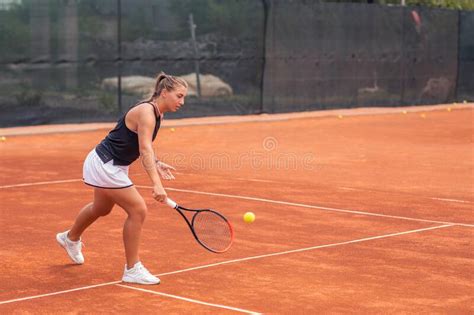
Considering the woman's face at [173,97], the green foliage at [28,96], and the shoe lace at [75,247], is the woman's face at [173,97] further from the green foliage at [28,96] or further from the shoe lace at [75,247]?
the green foliage at [28,96]

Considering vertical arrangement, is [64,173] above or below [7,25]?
below

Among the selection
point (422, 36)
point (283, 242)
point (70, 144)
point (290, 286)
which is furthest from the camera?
point (422, 36)

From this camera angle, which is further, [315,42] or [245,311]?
[315,42]

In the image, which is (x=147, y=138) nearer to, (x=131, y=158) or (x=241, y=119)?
(x=131, y=158)

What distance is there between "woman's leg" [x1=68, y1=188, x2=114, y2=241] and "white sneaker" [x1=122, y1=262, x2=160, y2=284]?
0.54 metres

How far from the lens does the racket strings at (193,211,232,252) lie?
282 inches

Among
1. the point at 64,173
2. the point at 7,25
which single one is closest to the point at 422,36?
the point at 7,25

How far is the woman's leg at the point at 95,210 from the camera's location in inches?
284

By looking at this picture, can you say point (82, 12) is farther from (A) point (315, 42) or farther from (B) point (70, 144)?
(A) point (315, 42)

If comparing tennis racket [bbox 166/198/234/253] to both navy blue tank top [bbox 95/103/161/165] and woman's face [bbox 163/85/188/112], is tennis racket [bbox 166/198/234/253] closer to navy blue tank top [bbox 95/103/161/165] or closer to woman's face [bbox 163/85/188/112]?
navy blue tank top [bbox 95/103/161/165]

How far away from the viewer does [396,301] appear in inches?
263

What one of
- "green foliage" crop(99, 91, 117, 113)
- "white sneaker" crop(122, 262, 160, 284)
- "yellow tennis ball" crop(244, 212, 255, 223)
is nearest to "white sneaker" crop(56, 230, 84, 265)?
"white sneaker" crop(122, 262, 160, 284)

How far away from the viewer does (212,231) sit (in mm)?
7258

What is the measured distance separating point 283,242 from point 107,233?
159 cm
